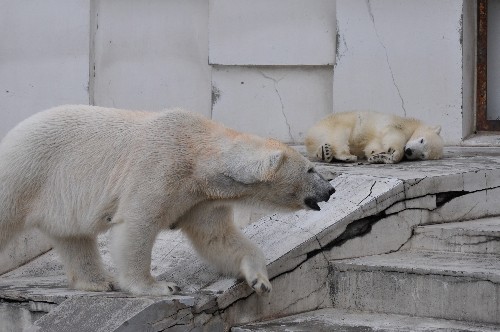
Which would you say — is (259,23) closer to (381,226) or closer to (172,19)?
(172,19)

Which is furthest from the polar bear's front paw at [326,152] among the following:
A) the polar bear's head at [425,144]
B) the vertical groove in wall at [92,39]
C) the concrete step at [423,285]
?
the vertical groove in wall at [92,39]

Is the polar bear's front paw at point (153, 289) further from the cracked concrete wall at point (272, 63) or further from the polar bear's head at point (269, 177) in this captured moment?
the cracked concrete wall at point (272, 63)

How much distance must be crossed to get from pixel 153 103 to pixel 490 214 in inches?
132

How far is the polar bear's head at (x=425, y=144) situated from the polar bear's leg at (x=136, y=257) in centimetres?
284

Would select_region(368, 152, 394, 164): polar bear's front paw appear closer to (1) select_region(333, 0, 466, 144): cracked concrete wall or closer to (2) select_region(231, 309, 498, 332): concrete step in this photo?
(1) select_region(333, 0, 466, 144): cracked concrete wall

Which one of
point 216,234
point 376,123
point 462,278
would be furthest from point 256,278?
point 376,123

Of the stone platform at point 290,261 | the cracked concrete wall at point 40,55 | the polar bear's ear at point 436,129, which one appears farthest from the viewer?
Answer: the cracked concrete wall at point 40,55

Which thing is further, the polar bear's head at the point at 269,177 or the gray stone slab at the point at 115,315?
the polar bear's head at the point at 269,177

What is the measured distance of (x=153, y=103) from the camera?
27.9 ft

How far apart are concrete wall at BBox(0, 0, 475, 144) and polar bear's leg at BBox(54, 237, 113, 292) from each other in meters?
3.18

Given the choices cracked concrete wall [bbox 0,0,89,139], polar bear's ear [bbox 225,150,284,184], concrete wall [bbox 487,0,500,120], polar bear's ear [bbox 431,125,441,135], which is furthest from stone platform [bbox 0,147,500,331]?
cracked concrete wall [bbox 0,0,89,139]

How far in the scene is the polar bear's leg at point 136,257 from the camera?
4.70 meters

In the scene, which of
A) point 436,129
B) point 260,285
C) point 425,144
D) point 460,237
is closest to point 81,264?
point 260,285

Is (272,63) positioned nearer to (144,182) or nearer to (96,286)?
(96,286)
